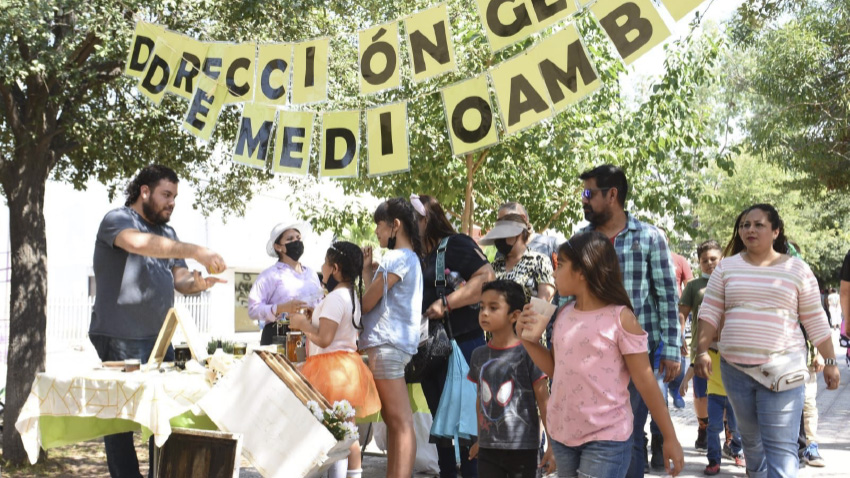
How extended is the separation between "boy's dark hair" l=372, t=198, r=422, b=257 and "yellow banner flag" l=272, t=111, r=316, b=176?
0.82 metres

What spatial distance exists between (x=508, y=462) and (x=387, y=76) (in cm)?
250

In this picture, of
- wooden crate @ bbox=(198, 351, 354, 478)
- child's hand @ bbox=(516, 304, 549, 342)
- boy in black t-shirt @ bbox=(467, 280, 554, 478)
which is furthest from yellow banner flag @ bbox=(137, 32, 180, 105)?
child's hand @ bbox=(516, 304, 549, 342)

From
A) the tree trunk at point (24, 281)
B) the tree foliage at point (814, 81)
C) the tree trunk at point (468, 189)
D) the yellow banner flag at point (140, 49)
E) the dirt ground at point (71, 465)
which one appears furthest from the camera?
the tree foliage at point (814, 81)

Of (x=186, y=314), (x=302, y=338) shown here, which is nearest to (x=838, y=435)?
(x=302, y=338)

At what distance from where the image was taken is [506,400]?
4.44m

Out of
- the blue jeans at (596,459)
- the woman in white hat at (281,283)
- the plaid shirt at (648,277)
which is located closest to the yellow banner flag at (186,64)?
the woman in white hat at (281,283)

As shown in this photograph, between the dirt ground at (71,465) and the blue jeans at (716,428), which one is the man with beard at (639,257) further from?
the dirt ground at (71,465)

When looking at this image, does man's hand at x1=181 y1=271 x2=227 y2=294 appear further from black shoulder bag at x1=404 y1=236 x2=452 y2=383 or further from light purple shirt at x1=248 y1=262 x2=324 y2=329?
light purple shirt at x1=248 y1=262 x2=324 y2=329

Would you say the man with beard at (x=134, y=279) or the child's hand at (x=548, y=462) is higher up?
the man with beard at (x=134, y=279)

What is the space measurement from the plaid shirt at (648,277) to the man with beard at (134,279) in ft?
7.81

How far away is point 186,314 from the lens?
4.96 metres

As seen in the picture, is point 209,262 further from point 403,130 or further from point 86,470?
point 86,470

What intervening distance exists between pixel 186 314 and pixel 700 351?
2955 millimetres

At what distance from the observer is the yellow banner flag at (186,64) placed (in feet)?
20.1
